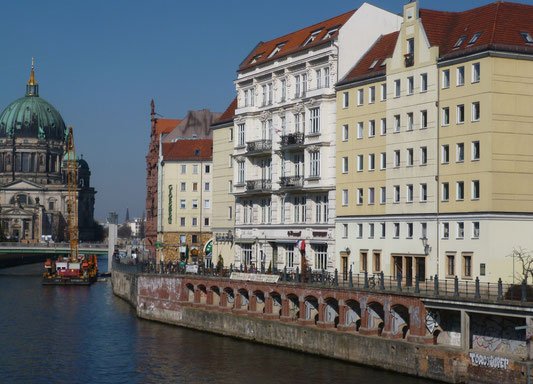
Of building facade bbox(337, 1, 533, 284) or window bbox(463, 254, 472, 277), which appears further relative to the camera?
window bbox(463, 254, 472, 277)

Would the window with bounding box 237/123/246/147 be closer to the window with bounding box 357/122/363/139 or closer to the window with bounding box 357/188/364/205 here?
the window with bounding box 357/122/363/139

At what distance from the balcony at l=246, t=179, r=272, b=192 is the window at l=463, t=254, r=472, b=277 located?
94.8 ft

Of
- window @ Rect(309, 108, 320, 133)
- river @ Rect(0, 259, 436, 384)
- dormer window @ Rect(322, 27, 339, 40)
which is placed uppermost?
dormer window @ Rect(322, 27, 339, 40)

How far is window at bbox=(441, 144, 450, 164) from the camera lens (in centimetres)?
7506

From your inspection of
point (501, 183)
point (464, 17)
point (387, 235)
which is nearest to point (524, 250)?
point (501, 183)

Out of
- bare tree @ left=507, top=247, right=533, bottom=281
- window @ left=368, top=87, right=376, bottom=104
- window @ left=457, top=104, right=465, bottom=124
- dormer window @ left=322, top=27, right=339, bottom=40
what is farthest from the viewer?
dormer window @ left=322, top=27, right=339, bottom=40

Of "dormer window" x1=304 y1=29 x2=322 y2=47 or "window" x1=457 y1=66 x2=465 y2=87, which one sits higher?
"dormer window" x1=304 y1=29 x2=322 y2=47

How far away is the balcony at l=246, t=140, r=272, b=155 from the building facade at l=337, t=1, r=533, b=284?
1120 centimetres

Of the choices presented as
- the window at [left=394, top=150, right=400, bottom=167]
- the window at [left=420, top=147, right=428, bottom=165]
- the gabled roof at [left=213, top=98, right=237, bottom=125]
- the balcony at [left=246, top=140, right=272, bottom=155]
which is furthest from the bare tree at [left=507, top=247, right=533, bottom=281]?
the gabled roof at [left=213, top=98, right=237, bottom=125]

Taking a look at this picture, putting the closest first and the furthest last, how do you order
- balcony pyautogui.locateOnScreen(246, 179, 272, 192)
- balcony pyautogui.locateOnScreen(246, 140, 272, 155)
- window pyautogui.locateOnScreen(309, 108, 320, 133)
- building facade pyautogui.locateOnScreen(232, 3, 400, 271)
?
building facade pyautogui.locateOnScreen(232, 3, 400, 271)
window pyautogui.locateOnScreen(309, 108, 320, 133)
balcony pyautogui.locateOnScreen(246, 140, 272, 155)
balcony pyautogui.locateOnScreen(246, 179, 272, 192)

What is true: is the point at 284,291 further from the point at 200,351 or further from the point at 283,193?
the point at 283,193

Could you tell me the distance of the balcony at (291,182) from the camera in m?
92.4

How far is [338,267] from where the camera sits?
286 ft

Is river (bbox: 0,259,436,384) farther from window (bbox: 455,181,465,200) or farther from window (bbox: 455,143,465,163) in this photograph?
window (bbox: 455,143,465,163)
